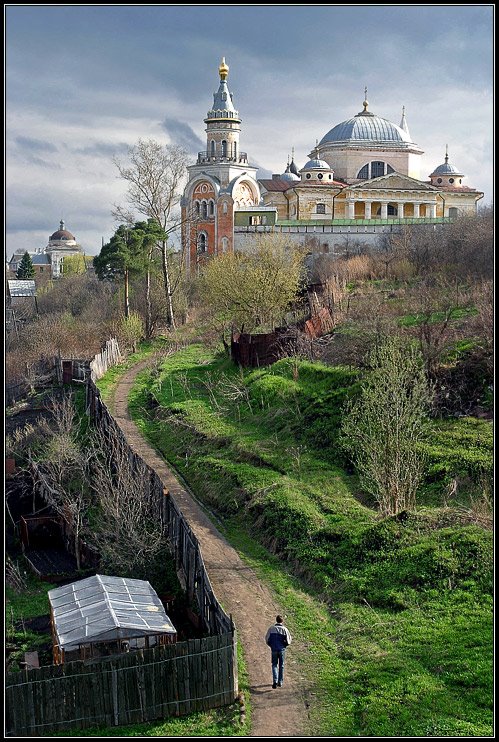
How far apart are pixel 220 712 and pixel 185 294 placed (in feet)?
102

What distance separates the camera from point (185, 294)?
1597 inches

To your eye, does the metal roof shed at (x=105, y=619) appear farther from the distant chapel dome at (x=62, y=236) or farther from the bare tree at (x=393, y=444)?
the distant chapel dome at (x=62, y=236)

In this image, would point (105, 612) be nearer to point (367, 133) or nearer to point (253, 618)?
point (253, 618)

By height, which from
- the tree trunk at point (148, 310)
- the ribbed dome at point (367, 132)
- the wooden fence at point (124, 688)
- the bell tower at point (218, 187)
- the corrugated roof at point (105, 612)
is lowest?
the wooden fence at point (124, 688)

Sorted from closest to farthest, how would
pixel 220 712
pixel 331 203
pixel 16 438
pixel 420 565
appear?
1. pixel 220 712
2. pixel 420 565
3. pixel 16 438
4. pixel 331 203

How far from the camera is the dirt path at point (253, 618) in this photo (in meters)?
10.3

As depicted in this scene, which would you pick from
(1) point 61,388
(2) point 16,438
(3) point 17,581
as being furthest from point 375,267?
(3) point 17,581

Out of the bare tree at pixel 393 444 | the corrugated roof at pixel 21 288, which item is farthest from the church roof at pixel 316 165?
the bare tree at pixel 393 444

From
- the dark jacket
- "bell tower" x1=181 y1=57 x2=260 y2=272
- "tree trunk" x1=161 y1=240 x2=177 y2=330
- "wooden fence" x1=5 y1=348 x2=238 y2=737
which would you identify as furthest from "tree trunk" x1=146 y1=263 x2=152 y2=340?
"wooden fence" x1=5 y1=348 x2=238 y2=737

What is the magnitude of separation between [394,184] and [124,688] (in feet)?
141

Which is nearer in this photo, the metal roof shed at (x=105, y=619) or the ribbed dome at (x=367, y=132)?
the metal roof shed at (x=105, y=619)

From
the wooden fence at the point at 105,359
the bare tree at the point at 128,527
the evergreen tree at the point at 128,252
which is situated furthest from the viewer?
the evergreen tree at the point at 128,252

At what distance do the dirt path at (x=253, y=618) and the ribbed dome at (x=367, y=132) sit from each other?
3743 centimetres

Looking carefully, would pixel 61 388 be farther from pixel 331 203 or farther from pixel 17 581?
pixel 331 203
